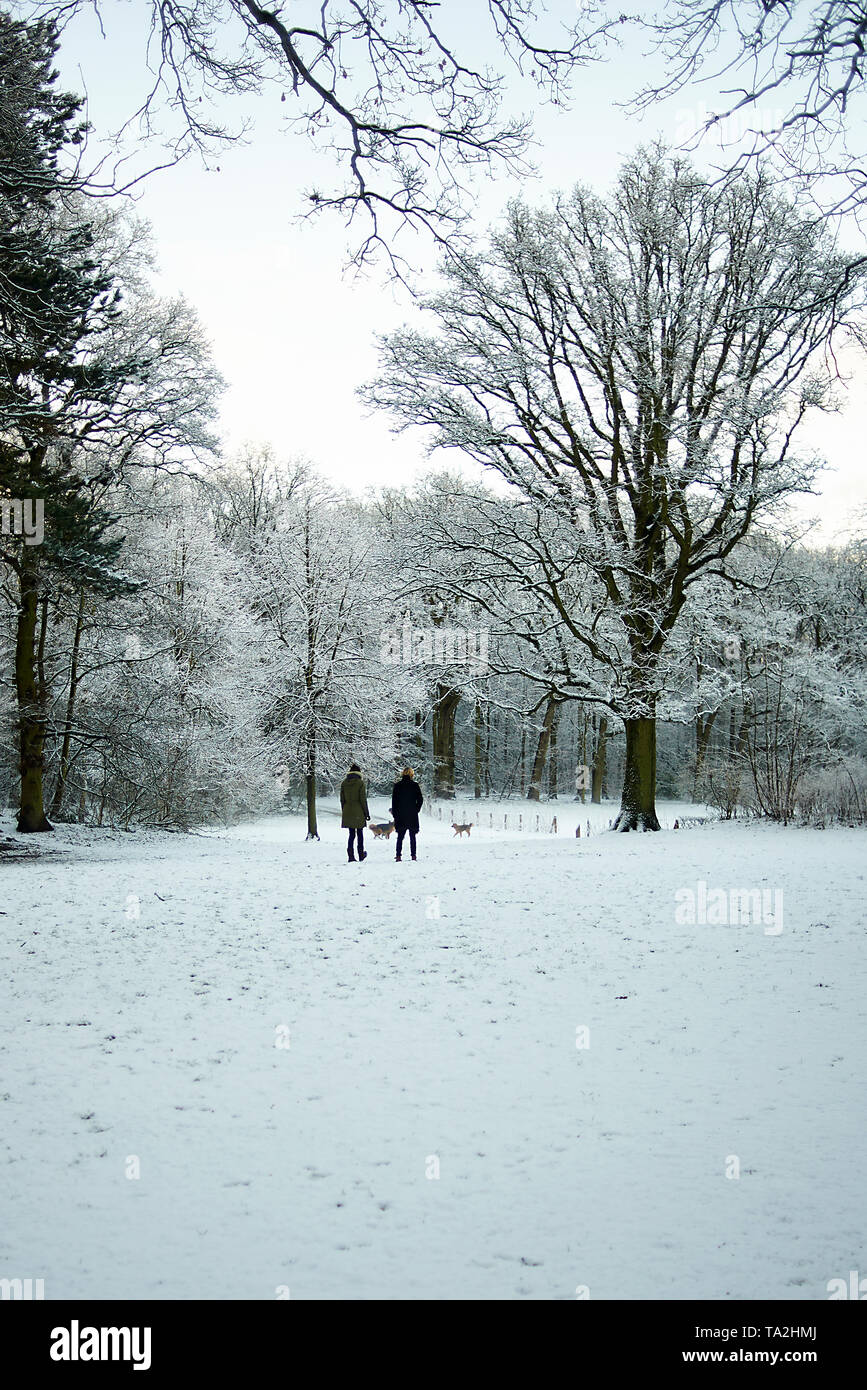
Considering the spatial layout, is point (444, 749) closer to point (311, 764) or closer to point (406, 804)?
point (311, 764)

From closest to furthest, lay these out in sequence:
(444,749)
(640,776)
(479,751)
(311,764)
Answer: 1. (640,776)
2. (311,764)
3. (444,749)
4. (479,751)

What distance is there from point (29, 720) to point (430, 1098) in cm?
1441

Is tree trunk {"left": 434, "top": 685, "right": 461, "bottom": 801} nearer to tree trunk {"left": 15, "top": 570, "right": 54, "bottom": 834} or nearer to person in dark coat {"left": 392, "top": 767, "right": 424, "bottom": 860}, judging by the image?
tree trunk {"left": 15, "top": 570, "right": 54, "bottom": 834}

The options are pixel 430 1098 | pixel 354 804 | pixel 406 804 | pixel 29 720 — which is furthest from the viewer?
pixel 29 720

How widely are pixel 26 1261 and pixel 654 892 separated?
28.5 ft

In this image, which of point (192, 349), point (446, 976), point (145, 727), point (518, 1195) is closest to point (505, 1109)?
point (518, 1195)

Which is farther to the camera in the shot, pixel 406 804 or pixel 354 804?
pixel 354 804

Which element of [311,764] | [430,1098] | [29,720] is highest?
[29,720]

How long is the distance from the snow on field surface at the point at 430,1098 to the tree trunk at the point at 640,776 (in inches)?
321

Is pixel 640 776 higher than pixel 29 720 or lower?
lower

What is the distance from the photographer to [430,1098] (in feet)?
17.1

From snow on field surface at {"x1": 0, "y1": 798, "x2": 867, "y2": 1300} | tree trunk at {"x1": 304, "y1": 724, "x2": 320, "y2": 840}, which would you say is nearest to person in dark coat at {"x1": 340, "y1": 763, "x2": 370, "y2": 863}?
snow on field surface at {"x1": 0, "y1": 798, "x2": 867, "y2": 1300}

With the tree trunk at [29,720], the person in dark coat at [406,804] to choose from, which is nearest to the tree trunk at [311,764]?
the tree trunk at [29,720]

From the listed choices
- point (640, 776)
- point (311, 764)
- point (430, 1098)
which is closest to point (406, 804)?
point (640, 776)
